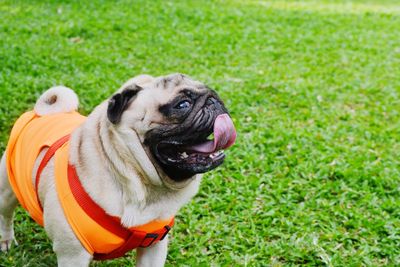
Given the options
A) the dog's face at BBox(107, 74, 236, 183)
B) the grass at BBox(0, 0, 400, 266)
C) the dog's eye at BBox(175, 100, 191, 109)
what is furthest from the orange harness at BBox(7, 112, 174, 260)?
the grass at BBox(0, 0, 400, 266)

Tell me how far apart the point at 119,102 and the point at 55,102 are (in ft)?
3.47

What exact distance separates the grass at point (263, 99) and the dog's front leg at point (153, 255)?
1.91 feet

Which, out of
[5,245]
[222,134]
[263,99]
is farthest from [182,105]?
[263,99]

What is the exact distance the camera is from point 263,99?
664 centimetres

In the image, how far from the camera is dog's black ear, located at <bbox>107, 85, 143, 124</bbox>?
108 inches

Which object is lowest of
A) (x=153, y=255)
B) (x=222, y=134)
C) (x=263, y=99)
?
(x=263, y=99)

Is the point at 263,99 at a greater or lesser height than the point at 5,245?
greater

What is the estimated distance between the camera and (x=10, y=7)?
31.6 ft

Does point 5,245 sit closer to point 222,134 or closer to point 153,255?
point 153,255

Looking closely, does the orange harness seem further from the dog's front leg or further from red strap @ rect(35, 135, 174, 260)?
the dog's front leg

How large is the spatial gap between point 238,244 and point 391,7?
10.9 m

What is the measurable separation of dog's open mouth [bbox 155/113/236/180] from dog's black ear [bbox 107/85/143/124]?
0.26 m

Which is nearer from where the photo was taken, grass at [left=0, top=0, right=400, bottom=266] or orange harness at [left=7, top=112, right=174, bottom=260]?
orange harness at [left=7, top=112, right=174, bottom=260]

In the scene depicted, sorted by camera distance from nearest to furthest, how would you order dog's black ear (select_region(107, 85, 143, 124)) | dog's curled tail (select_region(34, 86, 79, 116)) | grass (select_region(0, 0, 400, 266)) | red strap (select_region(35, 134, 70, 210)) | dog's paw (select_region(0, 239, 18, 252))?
dog's black ear (select_region(107, 85, 143, 124))
red strap (select_region(35, 134, 70, 210))
dog's curled tail (select_region(34, 86, 79, 116))
dog's paw (select_region(0, 239, 18, 252))
grass (select_region(0, 0, 400, 266))
